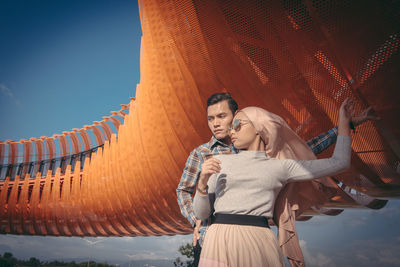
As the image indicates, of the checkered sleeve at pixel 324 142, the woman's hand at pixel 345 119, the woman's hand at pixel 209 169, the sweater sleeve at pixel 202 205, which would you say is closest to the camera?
the woman's hand at pixel 209 169

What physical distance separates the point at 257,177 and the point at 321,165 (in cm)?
29

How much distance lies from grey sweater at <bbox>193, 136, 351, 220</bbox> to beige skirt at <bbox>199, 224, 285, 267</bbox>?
0.08 metres

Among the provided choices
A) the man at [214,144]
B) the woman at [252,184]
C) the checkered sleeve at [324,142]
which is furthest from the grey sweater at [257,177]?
the checkered sleeve at [324,142]

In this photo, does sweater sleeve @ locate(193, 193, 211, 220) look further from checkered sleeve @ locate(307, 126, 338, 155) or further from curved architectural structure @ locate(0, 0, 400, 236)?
checkered sleeve @ locate(307, 126, 338, 155)

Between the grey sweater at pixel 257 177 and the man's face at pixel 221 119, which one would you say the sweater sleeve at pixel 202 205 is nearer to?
the grey sweater at pixel 257 177

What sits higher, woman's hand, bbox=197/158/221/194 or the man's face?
the man's face

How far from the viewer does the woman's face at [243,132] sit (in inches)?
51.4

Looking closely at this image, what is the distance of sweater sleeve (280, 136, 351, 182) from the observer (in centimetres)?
121

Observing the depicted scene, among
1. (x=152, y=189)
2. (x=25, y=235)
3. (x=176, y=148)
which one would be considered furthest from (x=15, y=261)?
(x=176, y=148)

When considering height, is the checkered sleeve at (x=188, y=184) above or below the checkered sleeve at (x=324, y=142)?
below

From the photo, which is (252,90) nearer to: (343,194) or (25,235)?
(343,194)

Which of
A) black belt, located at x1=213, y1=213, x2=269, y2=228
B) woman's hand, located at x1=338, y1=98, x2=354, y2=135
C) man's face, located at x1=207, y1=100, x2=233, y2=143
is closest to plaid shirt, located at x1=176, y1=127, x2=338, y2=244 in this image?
man's face, located at x1=207, y1=100, x2=233, y2=143

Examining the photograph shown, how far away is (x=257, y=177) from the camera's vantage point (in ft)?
4.09

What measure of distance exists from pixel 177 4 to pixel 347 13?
1.25 meters
